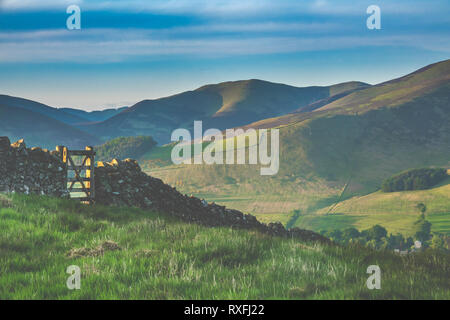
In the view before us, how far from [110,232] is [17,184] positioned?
8.85m

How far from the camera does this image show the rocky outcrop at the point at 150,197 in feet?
70.3

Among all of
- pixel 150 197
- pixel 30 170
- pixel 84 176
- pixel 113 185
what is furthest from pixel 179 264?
pixel 150 197

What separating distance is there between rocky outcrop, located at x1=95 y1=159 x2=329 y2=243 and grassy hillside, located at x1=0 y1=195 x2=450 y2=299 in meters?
6.82

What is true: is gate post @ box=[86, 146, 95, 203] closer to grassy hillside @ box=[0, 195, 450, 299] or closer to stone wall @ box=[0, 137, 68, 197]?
stone wall @ box=[0, 137, 68, 197]

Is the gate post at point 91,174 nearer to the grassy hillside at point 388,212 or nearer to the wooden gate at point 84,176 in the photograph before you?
the wooden gate at point 84,176

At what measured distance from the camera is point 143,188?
2292 cm

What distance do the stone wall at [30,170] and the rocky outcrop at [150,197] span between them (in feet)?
6.27

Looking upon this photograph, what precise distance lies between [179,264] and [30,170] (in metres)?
13.1

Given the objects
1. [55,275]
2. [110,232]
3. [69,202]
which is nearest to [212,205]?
[69,202]

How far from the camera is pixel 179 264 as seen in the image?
9883 millimetres

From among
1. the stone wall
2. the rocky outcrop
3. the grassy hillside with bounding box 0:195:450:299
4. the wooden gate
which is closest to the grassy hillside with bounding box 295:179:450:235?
the rocky outcrop

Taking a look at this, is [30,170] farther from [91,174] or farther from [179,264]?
[179,264]

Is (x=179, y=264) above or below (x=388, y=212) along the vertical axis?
above
